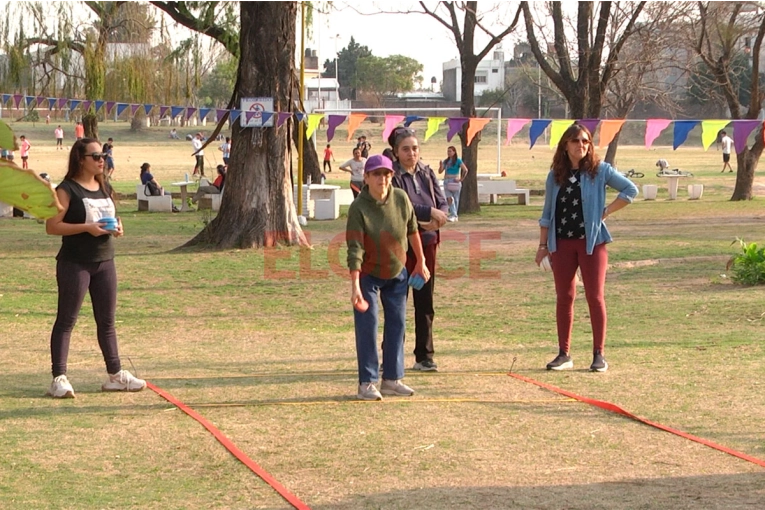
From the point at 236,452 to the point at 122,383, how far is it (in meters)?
1.81

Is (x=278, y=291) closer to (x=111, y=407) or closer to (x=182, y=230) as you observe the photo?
(x=111, y=407)

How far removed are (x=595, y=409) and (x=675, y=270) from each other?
8641 mm

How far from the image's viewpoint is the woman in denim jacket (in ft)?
24.6

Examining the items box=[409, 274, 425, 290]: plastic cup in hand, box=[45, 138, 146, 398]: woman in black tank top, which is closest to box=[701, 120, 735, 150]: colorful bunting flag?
box=[409, 274, 425, 290]: plastic cup in hand

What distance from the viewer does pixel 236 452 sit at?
217 inches

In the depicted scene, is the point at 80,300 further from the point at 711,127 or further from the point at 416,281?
the point at 711,127

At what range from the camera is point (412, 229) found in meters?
6.92

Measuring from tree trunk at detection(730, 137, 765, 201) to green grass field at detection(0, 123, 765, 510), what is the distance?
14.8 m

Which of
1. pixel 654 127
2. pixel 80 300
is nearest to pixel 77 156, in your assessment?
pixel 80 300

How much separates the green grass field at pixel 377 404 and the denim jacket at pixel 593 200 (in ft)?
3.15

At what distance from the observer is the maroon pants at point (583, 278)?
7.58 meters

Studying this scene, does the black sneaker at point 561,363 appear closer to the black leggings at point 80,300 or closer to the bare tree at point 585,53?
the black leggings at point 80,300

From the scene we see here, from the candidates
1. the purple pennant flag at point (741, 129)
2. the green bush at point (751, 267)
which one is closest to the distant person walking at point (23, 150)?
the green bush at point (751, 267)

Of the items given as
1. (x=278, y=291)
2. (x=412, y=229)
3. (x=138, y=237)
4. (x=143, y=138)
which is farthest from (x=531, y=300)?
(x=143, y=138)
